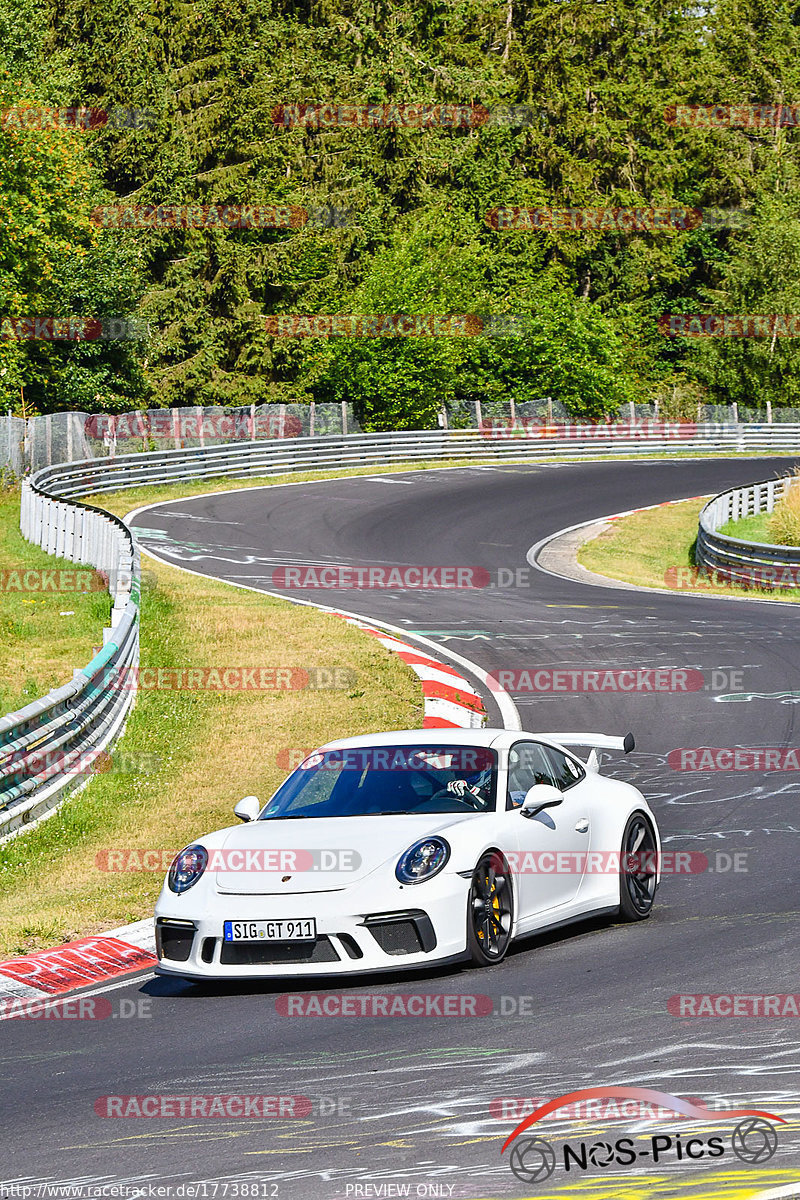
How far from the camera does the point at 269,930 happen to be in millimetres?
8062

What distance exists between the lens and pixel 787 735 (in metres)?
15.4

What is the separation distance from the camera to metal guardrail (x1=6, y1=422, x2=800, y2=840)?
12.6 metres

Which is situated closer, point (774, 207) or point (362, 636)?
Result: point (362, 636)

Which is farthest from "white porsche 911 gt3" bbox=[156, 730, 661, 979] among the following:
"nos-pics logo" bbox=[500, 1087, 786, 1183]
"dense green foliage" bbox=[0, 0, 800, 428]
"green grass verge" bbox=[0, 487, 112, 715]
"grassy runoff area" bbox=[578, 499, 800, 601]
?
"dense green foliage" bbox=[0, 0, 800, 428]

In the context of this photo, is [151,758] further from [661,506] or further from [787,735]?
[661,506]

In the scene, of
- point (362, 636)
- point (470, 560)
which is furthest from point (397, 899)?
point (470, 560)

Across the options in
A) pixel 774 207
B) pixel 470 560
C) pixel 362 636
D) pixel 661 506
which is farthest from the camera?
pixel 774 207

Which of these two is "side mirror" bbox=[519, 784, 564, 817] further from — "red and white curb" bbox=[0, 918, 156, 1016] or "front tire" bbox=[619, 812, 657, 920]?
"red and white curb" bbox=[0, 918, 156, 1016]

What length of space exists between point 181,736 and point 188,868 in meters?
7.66

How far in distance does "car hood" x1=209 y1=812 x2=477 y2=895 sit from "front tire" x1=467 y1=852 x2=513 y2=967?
0.31m

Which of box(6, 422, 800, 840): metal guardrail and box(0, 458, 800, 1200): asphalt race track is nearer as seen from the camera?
box(0, 458, 800, 1200): asphalt race track

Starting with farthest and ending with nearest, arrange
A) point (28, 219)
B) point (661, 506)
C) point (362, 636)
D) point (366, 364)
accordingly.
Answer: point (366, 364) → point (28, 219) → point (661, 506) → point (362, 636)

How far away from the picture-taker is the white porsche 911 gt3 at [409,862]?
805cm

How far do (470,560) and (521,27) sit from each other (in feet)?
194
